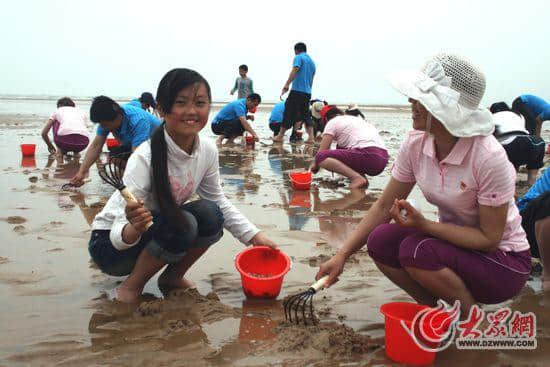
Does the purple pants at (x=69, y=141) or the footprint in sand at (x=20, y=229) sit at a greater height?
the footprint in sand at (x=20, y=229)

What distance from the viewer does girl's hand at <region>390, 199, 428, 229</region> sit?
6.82 feet

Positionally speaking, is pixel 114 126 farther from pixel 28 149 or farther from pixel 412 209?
pixel 412 209

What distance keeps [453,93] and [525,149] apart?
3967mm

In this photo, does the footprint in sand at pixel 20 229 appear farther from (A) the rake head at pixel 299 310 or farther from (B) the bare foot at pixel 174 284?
(A) the rake head at pixel 299 310

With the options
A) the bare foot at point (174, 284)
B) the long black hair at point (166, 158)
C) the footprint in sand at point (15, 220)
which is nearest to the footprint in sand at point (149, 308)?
the bare foot at point (174, 284)

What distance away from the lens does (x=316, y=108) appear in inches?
402

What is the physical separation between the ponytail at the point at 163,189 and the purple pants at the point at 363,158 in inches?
140

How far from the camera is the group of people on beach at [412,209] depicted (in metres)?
2.04

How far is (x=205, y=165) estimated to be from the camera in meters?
2.73

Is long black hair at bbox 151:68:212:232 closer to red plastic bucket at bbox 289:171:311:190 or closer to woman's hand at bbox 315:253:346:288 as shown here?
woman's hand at bbox 315:253:346:288

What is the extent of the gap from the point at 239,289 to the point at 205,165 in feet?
2.36

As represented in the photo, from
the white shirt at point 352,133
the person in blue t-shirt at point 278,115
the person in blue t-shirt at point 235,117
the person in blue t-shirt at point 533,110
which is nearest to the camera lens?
the white shirt at point 352,133

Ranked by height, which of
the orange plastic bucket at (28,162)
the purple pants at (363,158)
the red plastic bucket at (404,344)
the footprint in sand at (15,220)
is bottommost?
the orange plastic bucket at (28,162)

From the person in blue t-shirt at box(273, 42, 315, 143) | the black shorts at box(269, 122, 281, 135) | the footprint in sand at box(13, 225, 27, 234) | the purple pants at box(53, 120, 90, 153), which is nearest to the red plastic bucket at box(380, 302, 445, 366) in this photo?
the footprint in sand at box(13, 225, 27, 234)
